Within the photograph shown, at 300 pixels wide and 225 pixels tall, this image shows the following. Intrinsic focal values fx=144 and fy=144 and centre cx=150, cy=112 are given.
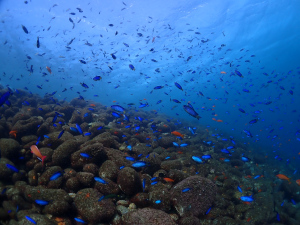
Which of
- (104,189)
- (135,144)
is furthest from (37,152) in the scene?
(135,144)

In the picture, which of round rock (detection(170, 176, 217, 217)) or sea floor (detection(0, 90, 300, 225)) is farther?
round rock (detection(170, 176, 217, 217))

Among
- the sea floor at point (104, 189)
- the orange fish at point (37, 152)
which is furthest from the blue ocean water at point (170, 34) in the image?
the orange fish at point (37, 152)

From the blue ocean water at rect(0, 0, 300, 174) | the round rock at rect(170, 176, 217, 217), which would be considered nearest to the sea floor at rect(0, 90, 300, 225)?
the round rock at rect(170, 176, 217, 217)

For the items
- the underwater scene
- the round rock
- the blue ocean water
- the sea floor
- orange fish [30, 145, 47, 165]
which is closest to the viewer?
the sea floor

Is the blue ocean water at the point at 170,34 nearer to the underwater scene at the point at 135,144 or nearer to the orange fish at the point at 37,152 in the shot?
the underwater scene at the point at 135,144

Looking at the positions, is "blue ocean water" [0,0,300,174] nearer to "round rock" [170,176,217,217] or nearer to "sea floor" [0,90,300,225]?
"sea floor" [0,90,300,225]

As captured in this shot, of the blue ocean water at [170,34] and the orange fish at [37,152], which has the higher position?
the blue ocean water at [170,34]

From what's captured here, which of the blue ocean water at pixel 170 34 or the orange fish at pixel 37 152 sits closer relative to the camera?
the orange fish at pixel 37 152

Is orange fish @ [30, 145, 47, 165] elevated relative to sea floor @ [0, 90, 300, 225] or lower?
elevated

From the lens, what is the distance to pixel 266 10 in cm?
2247

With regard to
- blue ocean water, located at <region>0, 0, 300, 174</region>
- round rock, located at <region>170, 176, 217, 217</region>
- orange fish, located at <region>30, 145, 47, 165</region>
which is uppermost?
blue ocean water, located at <region>0, 0, 300, 174</region>

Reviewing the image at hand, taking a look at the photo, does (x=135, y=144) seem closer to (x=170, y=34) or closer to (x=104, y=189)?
(x=104, y=189)

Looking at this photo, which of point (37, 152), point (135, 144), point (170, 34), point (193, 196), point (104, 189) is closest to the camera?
point (104, 189)

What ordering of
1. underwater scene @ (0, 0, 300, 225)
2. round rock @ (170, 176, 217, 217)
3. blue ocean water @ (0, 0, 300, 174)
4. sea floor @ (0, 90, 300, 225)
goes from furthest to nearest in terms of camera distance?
blue ocean water @ (0, 0, 300, 174), round rock @ (170, 176, 217, 217), underwater scene @ (0, 0, 300, 225), sea floor @ (0, 90, 300, 225)
